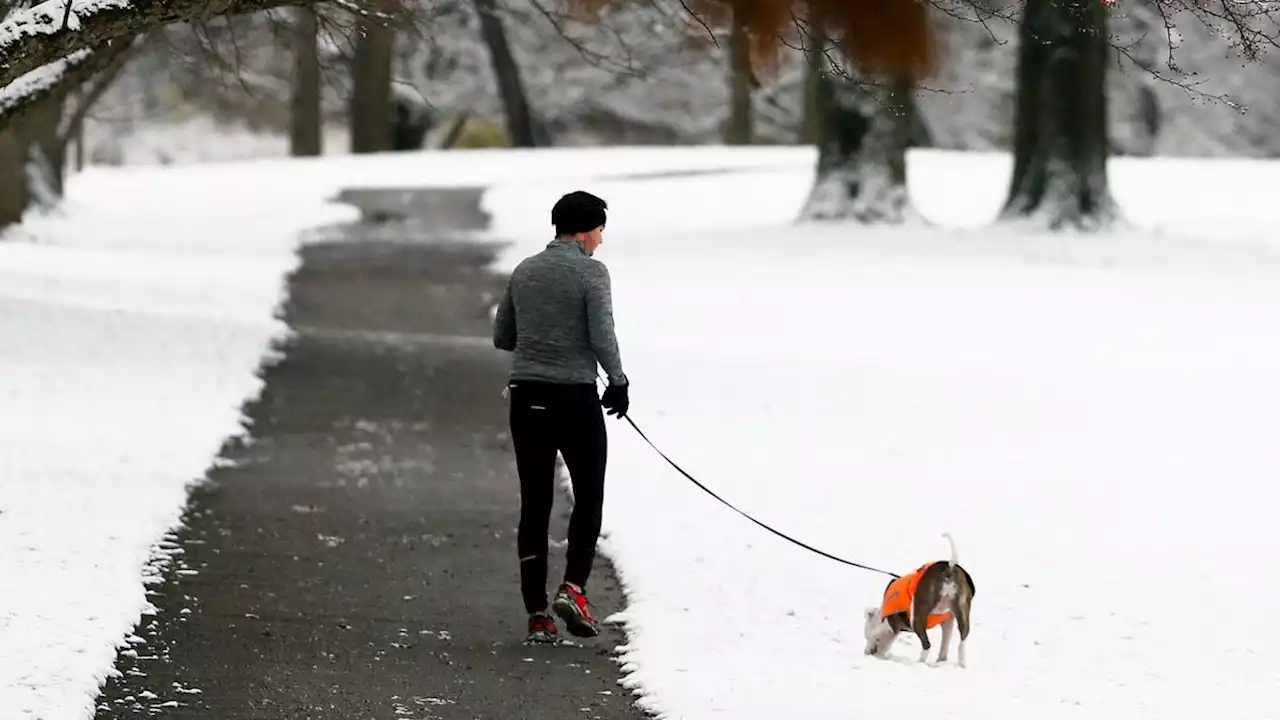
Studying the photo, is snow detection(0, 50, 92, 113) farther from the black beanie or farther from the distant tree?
the distant tree

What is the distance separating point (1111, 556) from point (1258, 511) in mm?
1286

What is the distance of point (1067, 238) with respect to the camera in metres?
20.5

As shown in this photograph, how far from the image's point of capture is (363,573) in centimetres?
849

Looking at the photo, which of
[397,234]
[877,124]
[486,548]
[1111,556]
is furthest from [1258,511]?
[397,234]

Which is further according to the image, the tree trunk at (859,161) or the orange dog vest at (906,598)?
the tree trunk at (859,161)

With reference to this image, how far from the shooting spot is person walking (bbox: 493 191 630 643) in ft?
23.3

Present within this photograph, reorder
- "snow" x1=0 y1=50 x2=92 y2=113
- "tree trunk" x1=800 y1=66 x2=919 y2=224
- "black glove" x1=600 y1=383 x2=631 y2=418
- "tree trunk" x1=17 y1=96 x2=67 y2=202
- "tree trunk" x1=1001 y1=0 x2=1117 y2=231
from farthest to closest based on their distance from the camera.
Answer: "tree trunk" x1=17 y1=96 x2=67 y2=202 → "tree trunk" x1=800 y1=66 x2=919 y2=224 → "tree trunk" x1=1001 y1=0 x2=1117 y2=231 → "snow" x1=0 y1=50 x2=92 y2=113 → "black glove" x1=600 y1=383 x2=631 y2=418

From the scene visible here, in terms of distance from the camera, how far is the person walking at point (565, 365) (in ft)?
23.3

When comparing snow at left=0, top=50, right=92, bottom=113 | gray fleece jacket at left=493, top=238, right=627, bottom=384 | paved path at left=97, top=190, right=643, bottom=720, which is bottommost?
paved path at left=97, top=190, right=643, bottom=720

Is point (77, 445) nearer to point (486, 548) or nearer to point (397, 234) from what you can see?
point (486, 548)

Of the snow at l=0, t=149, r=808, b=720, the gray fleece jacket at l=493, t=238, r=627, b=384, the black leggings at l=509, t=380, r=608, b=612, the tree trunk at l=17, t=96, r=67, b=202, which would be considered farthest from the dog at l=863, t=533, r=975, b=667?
the tree trunk at l=17, t=96, r=67, b=202

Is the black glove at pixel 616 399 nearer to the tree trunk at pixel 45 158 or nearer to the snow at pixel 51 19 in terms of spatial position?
the snow at pixel 51 19

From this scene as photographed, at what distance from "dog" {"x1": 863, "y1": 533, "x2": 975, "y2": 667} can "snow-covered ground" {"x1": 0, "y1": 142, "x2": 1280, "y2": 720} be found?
0.16 m

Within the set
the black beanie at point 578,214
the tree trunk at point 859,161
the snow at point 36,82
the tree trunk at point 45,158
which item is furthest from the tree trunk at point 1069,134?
the black beanie at point 578,214
